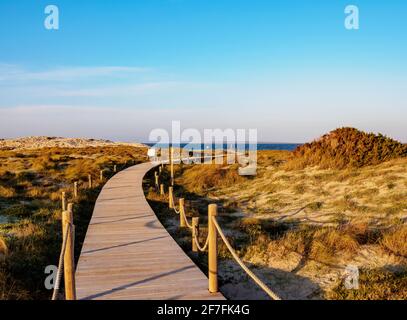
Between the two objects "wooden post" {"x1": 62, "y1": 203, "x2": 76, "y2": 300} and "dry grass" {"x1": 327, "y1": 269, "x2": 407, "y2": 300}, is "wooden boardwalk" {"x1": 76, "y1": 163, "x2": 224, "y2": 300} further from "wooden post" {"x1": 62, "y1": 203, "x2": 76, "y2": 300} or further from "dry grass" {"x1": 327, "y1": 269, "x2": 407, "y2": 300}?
"dry grass" {"x1": 327, "y1": 269, "x2": 407, "y2": 300}

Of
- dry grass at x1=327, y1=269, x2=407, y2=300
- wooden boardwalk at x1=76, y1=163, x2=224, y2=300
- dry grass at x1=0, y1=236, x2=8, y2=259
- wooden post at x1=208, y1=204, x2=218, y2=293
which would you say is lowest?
dry grass at x1=327, y1=269, x2=407, y2=300

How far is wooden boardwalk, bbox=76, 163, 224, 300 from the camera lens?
6.06 metres

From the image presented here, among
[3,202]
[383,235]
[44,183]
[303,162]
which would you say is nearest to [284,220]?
[383,235]

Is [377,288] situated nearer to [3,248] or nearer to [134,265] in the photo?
[134,265]

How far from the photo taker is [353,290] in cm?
657

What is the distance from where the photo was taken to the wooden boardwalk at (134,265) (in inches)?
239

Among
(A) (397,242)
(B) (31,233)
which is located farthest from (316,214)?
(B) (31,233)

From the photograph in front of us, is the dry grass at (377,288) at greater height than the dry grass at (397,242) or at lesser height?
lesser

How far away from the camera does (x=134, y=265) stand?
745cm

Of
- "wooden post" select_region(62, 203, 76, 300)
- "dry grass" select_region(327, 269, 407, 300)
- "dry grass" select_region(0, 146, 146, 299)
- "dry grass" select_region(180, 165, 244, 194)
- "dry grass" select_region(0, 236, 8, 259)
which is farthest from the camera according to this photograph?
"dry grass" select_region(180, 165, 244, 194)

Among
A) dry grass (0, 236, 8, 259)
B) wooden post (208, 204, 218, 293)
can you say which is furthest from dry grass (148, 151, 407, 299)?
dry grass (0, 236, 8, 259)

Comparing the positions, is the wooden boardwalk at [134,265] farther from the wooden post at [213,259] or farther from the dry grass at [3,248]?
the dry grass at [3,248]

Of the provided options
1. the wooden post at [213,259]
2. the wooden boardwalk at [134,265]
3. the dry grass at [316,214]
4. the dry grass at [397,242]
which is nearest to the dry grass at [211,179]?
the dry grass at [316,214]
